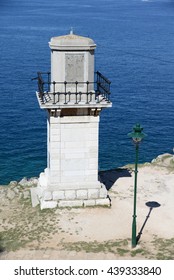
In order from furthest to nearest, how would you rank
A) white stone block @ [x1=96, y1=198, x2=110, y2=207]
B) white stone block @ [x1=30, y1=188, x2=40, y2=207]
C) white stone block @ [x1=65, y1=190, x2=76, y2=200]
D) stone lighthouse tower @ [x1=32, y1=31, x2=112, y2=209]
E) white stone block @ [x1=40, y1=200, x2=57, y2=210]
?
white stone block @ [x1=30, y1=188, x2=40, y2=207]
white stone block @ [x1=96, y1=198, x2=110, y2=207]
white stone block @ [x1=65, y1=190, x2=76, y2=200]
white stone block @ [x1=40, y1=200, x2=57, y2=210]
stone lighthouse tower @ [x1=32, y1=31, x2=112, y2=209]

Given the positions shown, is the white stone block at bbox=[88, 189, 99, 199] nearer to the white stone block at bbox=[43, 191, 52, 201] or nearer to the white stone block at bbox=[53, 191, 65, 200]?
the white stone block at bbox=[53, 191, 65, 200]

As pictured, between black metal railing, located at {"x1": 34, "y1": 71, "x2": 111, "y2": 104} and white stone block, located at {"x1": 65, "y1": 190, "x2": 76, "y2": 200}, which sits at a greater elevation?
black metal railing, located at {"x1": 34, "y1": 71, "x2": 111, "y2": 104}

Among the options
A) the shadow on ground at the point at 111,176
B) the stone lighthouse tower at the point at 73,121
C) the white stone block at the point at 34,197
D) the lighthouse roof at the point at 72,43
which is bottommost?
the white stone block at the point at 34,197

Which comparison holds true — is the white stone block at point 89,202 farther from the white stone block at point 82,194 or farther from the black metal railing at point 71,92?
the black metal railing at point 71,92

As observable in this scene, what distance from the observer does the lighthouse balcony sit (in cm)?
2200

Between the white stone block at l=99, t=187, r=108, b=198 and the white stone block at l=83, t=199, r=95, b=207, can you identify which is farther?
the white stone block at l=99, t=187, r=108, b=198

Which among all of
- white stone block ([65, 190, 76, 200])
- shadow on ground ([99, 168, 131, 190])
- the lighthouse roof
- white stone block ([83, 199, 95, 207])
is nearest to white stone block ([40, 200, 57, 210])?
white stone block ([65, 190, 76, 200])

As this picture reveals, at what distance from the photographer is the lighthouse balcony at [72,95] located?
22.0m

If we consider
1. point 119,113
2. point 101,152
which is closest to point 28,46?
point 119,113

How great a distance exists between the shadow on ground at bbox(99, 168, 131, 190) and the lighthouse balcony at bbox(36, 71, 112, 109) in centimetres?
524

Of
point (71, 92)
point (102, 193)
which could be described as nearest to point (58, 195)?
point (102, 193)

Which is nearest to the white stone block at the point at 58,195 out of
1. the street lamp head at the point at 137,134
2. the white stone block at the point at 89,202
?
the white stone block at the point at 89,202

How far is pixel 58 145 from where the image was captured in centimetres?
2275

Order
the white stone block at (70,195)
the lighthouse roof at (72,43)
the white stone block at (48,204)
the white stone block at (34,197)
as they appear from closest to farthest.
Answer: the lighthouse roof at (72,43)
the white stone block at (48,204)
the white stone block at (70,195)
the white stone block at (34,197)
